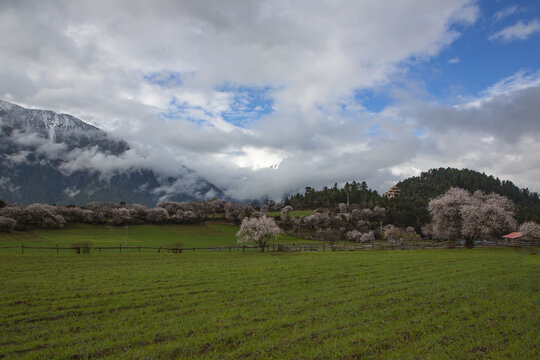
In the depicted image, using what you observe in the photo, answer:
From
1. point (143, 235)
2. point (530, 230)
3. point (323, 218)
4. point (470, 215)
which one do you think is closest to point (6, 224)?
point (143, 235)

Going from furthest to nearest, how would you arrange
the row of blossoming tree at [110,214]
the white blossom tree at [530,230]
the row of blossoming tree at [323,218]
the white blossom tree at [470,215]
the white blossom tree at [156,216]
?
1. the white blossom tree at [156,216]
2. the row of blossoming tree at [110,214]
3. the white blossom tree at [530,230]
4. the row of blossoming tree at [323,218]
5. the white blossom tree at [470,215]

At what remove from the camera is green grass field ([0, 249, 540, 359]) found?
1005 cm

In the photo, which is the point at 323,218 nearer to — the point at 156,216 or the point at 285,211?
the point at 285,211

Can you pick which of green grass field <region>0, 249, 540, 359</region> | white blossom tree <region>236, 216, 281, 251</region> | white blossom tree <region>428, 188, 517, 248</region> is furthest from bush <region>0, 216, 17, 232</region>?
white blossom tree <region>428, 188, 517, 248</region>

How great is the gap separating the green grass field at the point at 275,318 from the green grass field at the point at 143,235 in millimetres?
60159

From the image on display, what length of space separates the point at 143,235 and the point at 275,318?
9738cm

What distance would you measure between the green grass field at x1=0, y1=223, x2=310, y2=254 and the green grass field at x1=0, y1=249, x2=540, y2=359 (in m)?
60.2

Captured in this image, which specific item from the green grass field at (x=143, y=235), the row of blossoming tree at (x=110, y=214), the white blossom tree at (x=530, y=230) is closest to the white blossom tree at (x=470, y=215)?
the white blossom tree at (x=530, y=230)

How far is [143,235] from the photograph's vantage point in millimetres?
100938

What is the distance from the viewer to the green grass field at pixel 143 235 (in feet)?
263

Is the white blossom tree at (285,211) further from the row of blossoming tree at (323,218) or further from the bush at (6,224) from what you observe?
the bush at (6,224)

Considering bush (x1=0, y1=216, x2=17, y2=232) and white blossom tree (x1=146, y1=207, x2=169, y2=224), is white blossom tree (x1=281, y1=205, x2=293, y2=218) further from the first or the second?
bush (x1=0, y1=216, x2=17, y2=232)

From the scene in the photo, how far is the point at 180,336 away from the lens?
446 inches

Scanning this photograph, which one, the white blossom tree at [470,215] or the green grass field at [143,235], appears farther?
the green grass field at [143,235]
